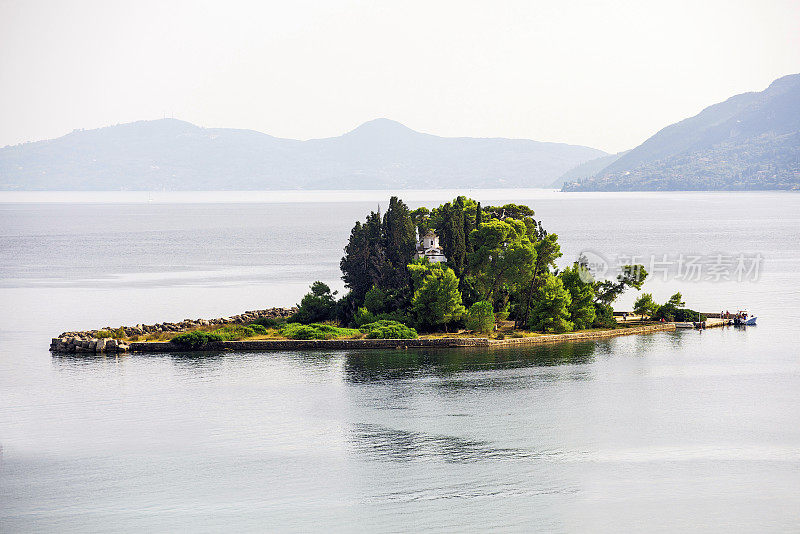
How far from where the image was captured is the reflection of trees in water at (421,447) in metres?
42.3

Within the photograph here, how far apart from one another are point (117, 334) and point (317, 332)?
14845mm

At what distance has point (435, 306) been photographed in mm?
70500

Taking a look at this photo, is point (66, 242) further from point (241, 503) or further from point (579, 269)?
point (241, 503)

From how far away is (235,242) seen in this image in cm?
18688

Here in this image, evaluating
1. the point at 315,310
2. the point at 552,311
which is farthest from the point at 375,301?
the point at 552,311

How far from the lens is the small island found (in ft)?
225

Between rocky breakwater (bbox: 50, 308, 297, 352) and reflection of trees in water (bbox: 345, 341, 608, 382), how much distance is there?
49.5ft

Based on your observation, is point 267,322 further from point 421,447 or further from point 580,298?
point 421,447

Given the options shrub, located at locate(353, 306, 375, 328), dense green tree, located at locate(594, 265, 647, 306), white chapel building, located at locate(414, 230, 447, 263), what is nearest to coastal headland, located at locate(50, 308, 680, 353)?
shrub, located at locate(353, 306, 375, 328)

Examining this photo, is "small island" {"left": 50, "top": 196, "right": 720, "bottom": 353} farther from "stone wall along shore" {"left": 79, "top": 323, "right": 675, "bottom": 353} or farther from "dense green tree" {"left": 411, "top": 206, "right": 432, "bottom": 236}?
Result: "dense green tree" {"left": 411, "top": 206, "right": 432, "bottom": 236}

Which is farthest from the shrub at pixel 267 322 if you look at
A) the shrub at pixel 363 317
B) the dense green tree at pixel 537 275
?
the dense green tree at pixel 537 275

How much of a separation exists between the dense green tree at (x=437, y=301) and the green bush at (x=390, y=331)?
2.23 meters
